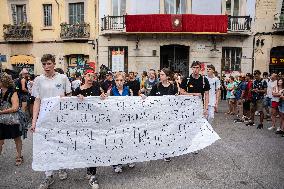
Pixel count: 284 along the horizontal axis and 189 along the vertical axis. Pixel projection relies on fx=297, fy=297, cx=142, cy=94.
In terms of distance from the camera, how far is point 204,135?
19.1 ft

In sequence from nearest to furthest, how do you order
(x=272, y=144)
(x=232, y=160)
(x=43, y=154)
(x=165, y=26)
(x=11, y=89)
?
(x=43, y=154) < (x=11, y=89) < (x=232, y=160) < (x=272, y=144) < (x=165, y=26)

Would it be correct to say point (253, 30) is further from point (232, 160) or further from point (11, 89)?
point (11, 89)

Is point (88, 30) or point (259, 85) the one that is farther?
point (88, 30)

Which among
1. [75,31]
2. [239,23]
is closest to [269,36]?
[239,23]

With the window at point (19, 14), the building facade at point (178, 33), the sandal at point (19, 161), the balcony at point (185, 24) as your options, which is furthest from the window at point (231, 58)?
the sandal at point (19, 161)

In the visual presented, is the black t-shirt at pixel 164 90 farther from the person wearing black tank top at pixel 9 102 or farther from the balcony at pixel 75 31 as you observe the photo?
the balcony at pixel 75 31

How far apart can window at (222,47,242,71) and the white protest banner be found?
608 inches

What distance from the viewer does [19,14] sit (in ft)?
71.4

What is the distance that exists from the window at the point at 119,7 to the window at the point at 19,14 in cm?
679

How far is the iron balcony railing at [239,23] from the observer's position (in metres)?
19.5

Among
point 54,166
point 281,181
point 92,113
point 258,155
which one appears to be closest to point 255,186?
point 281,181

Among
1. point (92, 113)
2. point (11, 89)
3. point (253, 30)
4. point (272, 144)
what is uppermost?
point (253, 30)

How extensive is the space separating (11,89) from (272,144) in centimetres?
621

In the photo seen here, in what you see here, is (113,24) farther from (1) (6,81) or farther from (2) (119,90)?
(2) (119,90)
